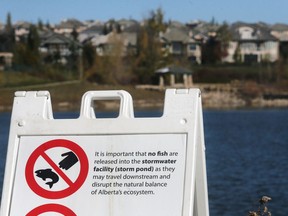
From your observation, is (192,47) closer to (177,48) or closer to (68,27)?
(177,48)

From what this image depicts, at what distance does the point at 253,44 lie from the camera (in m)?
122

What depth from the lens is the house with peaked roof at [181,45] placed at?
111 meters

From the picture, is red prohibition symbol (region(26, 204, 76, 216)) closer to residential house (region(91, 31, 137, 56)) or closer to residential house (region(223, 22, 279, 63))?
residential house (region(91, 31, 137, 56))

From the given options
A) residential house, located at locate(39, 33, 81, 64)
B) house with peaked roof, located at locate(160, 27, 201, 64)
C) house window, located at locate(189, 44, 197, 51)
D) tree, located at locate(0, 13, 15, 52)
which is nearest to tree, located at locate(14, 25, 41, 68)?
tree, located at locate(0, 13, 15, 52)

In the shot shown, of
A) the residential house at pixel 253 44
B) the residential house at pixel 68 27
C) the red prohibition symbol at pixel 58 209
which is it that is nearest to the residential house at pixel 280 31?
the residential house at pixel 253 44

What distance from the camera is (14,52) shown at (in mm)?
Result: 91688

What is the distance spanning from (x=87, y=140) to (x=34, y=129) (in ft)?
0.94

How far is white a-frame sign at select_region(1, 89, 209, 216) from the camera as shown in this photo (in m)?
4.43

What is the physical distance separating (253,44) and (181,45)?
12.8m

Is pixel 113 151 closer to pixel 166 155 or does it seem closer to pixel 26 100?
pixel 166 155

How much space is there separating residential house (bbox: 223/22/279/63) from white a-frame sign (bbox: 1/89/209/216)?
109 meters

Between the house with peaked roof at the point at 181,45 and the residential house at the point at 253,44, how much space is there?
13.9 ft

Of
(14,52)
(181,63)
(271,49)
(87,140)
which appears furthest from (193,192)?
(271,49)

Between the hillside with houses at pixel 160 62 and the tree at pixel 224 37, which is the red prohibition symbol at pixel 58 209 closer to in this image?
the hillside with houses at pixel 160 62
